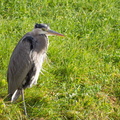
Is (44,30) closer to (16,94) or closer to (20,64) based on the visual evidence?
(20,64)

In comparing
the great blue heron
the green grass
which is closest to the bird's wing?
the great blue heron

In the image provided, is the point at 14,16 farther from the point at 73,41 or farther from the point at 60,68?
the point at 60,68

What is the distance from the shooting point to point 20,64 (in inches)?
143

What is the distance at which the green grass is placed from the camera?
3.63 meters

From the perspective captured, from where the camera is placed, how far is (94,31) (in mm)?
5262

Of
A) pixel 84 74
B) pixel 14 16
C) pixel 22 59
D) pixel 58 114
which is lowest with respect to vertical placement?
pixel 58 114

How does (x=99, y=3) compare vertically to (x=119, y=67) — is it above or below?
above

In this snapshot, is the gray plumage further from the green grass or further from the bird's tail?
the green grass

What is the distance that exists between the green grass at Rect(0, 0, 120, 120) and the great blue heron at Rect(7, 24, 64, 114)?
0.17m

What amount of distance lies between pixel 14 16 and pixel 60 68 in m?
1.81

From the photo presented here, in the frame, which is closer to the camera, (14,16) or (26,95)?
(26,95)

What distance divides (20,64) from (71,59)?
0.96m

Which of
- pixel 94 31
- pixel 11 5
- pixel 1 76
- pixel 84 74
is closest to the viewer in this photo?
pixel 1 76

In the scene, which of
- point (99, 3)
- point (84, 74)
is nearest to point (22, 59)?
point (84, 74)
